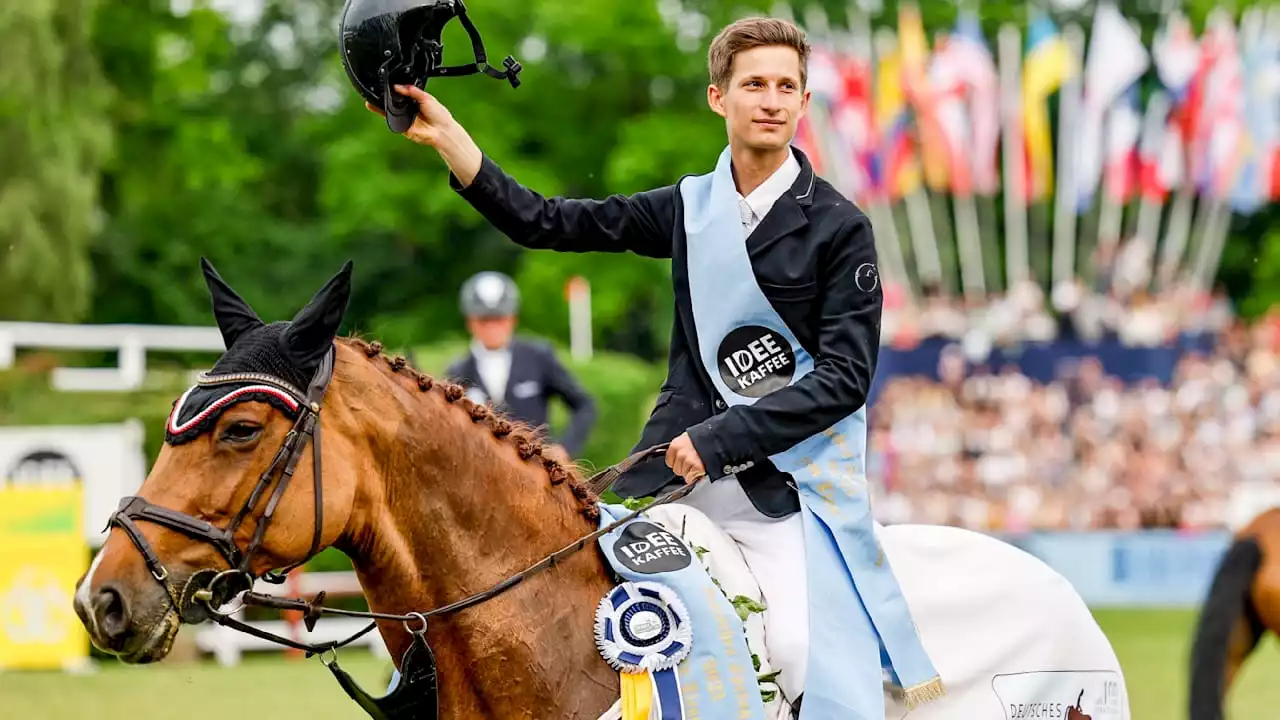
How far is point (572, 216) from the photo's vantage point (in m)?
4.66

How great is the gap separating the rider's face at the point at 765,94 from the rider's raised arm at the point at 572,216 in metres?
0.34

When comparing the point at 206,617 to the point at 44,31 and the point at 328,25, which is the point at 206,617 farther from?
the point at 328,25

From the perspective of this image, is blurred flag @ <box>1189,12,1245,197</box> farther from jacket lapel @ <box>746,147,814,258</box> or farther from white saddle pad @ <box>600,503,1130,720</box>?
jacket lapel @ <box>746,147,814,258</box>

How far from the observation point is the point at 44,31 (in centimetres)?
2727

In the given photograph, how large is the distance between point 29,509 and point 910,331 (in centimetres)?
1607

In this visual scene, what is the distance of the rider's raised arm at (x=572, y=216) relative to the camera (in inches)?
179

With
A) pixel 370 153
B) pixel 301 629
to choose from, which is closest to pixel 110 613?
pixel 301 629

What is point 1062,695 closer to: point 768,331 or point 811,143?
point 768,331

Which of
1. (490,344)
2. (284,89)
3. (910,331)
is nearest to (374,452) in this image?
(490,344)

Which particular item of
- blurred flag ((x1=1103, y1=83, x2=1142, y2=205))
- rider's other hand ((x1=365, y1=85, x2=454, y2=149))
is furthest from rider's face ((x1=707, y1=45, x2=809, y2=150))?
blurred flag ((x1=1103, y1=83, x2=1142, y2=205))

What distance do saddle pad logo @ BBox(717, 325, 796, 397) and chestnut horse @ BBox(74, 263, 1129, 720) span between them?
0.37m

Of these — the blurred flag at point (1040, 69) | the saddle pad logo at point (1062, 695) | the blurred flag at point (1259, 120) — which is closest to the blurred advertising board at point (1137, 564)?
the blurred flag at point (1040, 69)

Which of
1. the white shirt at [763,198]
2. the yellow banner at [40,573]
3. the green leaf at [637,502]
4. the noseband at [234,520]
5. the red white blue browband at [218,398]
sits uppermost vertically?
the white shirt at [763,198]

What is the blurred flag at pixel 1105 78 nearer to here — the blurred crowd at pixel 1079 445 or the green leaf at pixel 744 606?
the blurred crowd at pixel 1079 445
